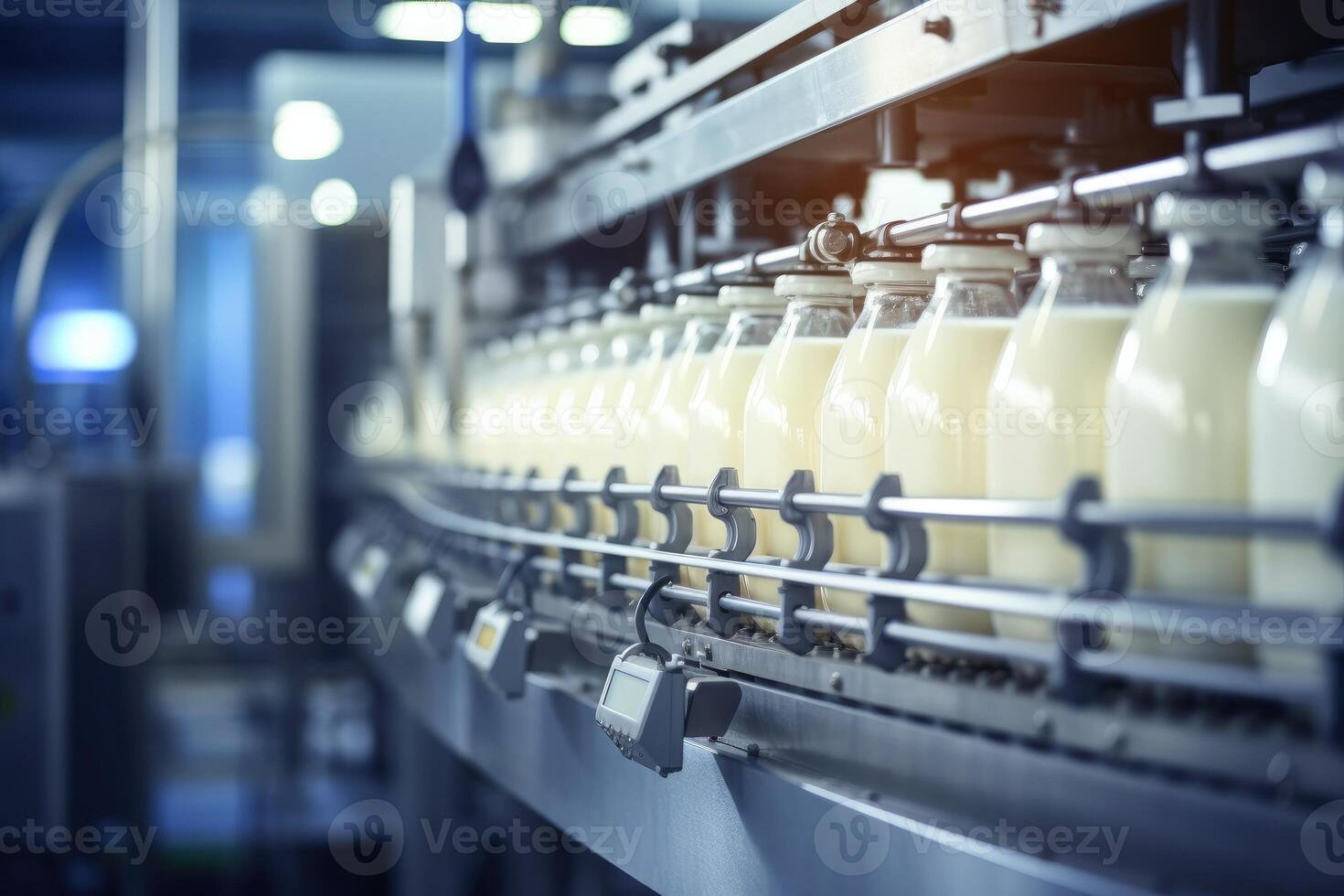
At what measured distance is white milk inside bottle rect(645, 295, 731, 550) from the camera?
1.25 meters

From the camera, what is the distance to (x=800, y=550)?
3.15 ft

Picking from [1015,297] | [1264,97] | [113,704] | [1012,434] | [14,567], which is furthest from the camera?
[113,704]

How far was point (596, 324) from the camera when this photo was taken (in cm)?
170

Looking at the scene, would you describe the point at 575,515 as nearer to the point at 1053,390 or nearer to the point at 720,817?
the point at 720,817

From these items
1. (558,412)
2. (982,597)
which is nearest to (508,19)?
(558,412)

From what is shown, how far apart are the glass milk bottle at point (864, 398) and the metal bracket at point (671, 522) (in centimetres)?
19

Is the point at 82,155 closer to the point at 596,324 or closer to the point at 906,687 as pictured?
the point at 596,324

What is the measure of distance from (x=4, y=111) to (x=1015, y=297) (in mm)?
10646

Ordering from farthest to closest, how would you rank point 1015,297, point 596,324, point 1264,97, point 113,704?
1. point 113,704
2. point 596,324
3. point 1264,97
4. point 1015,297

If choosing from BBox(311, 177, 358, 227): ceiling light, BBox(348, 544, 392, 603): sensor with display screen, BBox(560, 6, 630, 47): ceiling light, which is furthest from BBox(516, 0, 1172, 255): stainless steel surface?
BBox(311, 177, 358, 227): ceiling light

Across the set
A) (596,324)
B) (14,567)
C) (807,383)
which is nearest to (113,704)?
(14,567)

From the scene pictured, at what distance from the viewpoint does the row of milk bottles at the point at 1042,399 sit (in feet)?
2.16

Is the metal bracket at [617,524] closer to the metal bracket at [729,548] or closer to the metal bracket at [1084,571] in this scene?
the metal bracket at [729,548]

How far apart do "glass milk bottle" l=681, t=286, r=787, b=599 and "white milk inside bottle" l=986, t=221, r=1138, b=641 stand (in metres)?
0.34
